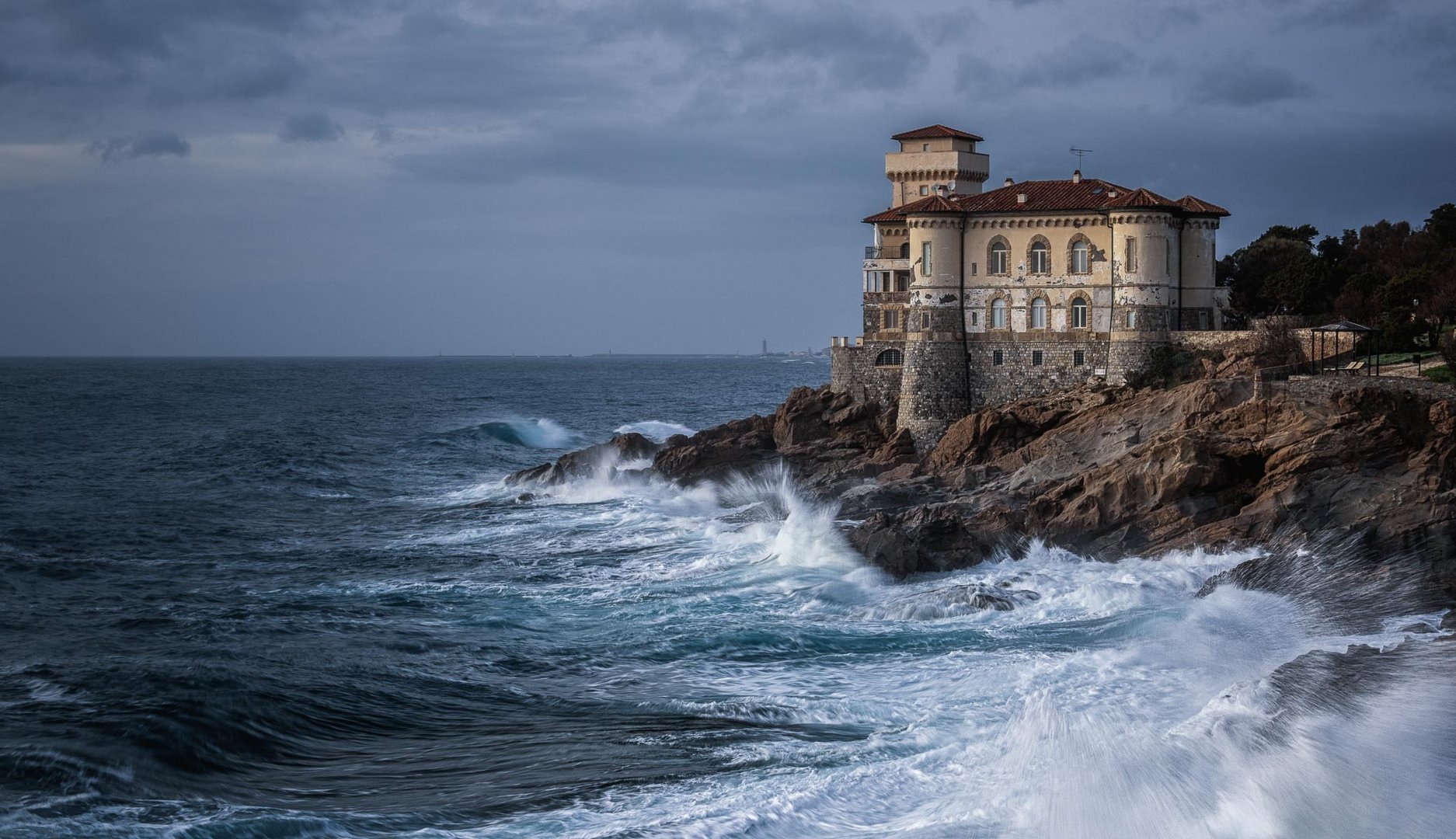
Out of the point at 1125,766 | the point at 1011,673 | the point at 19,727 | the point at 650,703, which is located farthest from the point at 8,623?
the point at 1125,766

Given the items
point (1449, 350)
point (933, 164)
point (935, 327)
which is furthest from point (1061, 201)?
point (1449, 350)

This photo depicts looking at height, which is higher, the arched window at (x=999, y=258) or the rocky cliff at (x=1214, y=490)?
the arched window at (x=999, y=258)

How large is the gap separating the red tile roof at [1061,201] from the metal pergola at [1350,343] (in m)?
6.72

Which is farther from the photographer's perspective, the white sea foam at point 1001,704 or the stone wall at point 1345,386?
the stone wall at point 1345,386

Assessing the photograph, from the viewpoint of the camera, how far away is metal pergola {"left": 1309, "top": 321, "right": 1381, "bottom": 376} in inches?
1517

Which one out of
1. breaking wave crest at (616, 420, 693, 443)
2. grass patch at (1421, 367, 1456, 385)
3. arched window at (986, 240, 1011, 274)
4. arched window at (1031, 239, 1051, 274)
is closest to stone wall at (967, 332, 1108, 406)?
arched window at (1031, 239, 1051, 274)

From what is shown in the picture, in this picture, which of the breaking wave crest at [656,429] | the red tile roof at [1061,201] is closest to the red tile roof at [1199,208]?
the red tile roof at [1061,201]

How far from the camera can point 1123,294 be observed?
1844 inches

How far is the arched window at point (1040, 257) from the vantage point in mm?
48188

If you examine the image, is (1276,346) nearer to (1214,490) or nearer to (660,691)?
(1214,490)

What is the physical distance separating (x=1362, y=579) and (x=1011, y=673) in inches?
338

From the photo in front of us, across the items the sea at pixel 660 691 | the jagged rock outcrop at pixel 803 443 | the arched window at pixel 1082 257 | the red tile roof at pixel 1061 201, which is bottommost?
the sea at pixel 660 691

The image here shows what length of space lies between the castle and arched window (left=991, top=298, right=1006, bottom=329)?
4 cm

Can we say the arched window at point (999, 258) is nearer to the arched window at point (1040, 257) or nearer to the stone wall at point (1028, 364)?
the arched window at point (1040, 257)
